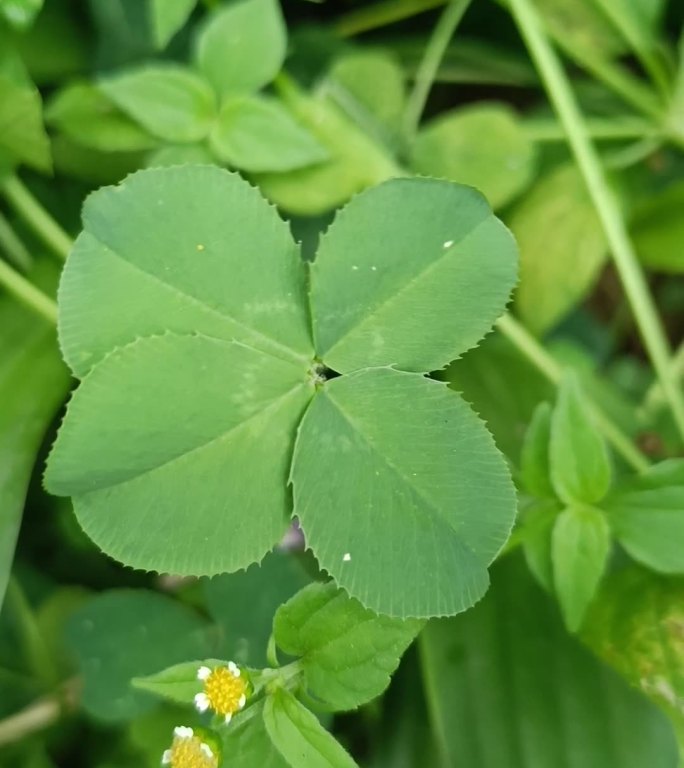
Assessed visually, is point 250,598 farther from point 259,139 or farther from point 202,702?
point 259,139

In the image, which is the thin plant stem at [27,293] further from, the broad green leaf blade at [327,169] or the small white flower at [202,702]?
the small white flower at [202,702]

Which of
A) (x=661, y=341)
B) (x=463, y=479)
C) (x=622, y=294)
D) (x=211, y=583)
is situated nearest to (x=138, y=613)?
(x=211, y=583)

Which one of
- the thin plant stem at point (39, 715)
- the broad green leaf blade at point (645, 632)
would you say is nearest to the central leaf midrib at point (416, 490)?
the broad green leaf blade at point (645, 632)

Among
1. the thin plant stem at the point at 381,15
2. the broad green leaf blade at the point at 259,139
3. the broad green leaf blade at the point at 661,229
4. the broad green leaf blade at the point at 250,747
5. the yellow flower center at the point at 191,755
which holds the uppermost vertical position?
the broad green leaf blade at the point at 259,139

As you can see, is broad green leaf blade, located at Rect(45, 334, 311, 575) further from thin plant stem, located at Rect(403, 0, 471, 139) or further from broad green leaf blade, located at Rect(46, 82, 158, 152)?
thin plant stem, located at Rect(403, 0, 471, 139)

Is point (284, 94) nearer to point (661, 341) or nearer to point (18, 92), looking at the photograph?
point (18, 92)

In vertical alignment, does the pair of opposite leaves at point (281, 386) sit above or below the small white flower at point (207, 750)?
above
